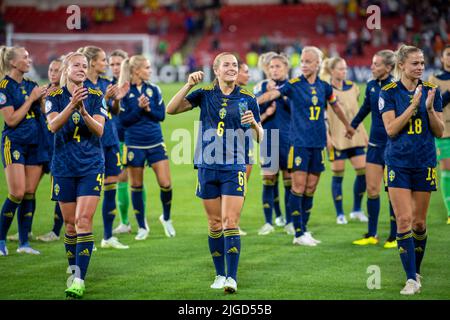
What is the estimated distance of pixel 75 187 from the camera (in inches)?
290

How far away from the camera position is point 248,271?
838 centimetres

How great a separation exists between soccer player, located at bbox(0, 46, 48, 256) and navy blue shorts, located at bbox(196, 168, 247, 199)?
2643 mm

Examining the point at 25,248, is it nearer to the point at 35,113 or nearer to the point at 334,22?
the point at 35,113

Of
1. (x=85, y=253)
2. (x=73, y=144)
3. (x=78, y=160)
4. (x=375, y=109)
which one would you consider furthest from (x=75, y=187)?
(x=375, y=109)

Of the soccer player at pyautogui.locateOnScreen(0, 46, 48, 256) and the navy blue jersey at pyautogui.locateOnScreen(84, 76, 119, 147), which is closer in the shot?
the soccer player at pyautogui.locateOnScreen(0, 46, 48, 256)

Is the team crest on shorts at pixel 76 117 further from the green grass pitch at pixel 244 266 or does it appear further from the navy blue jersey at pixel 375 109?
the navy blue jersey at pixel 375 109

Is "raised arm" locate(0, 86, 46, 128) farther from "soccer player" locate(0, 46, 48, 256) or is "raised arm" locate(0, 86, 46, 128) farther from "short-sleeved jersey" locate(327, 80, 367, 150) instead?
"short-sleeved jersey" locate(327, 80, 367, 150)

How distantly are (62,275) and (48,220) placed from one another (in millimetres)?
3516

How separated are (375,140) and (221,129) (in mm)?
2885

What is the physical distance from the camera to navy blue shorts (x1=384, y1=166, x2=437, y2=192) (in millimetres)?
7233

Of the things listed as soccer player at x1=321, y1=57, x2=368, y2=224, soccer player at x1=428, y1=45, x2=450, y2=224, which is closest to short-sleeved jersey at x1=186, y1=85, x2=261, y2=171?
soccer player at x1=428, y1=45, x2=450, y2=224

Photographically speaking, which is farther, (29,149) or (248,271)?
(29,149)
